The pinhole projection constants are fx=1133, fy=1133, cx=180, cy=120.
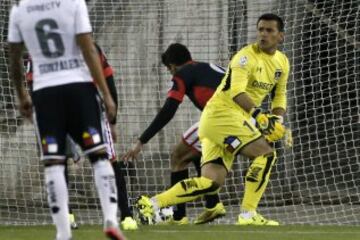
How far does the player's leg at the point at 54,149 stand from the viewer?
6.86m

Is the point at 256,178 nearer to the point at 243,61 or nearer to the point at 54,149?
the point at 243,61

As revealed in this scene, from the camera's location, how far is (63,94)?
6867 mm

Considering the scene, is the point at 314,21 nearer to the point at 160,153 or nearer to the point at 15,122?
the point at 160,153

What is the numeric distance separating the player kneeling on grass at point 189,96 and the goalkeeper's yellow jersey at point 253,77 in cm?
41

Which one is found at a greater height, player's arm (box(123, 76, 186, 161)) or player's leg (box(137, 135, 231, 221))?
player's arm (box(123, 76, 186, 161))

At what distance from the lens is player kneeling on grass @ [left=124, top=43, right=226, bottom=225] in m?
10.7

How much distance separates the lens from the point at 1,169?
1350 cm

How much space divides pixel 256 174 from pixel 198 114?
3768 millimetres

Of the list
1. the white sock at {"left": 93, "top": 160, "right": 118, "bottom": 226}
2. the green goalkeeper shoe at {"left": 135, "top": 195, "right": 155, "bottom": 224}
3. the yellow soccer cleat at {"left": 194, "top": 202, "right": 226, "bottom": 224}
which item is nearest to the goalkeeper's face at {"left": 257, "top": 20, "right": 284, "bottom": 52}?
the yellow soccer cleat at {"left": 194, "top": 202, "right": 226, "bottom": 224}

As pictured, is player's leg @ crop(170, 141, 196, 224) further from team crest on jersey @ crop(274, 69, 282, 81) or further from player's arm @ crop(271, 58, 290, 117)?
team crest on jersey @ crop(274, 69, 282, 81)

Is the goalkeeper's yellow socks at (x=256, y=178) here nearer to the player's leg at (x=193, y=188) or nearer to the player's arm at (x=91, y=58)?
the player's leg at (x=193, y=188)

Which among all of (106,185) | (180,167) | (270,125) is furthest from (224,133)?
(106,185)

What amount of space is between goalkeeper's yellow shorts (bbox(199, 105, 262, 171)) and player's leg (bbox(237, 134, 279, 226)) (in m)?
0.08

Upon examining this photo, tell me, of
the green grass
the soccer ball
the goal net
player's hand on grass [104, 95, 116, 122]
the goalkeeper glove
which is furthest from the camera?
the goal net
